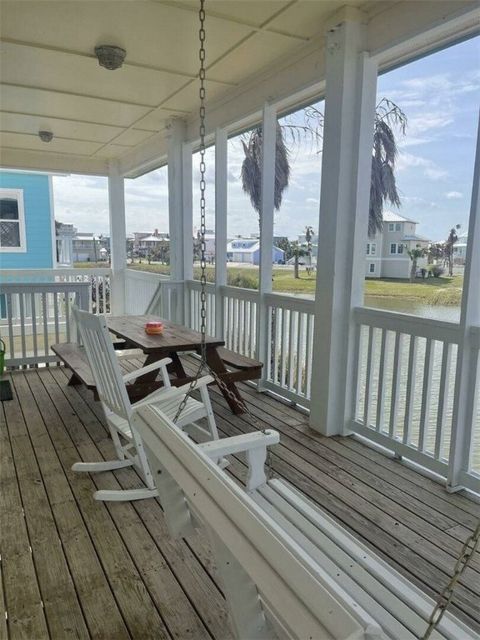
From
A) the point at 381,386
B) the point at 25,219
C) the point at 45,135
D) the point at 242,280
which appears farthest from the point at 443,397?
the point at 25,219

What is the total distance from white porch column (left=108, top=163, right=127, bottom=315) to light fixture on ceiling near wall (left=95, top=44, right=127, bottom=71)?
4200 mm

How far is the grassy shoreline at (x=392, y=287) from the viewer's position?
2.62 m

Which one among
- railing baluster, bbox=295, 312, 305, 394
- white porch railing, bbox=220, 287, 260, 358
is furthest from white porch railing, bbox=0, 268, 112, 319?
railing baluster, bbox=295, 312, 305, 394

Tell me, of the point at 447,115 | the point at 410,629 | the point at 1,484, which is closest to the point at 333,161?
the point at 447,115

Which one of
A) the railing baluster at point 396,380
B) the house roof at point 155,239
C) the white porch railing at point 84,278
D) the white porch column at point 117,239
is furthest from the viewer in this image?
the white porch column at point 117,239

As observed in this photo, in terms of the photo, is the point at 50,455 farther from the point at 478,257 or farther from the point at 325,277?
the point at 478,257

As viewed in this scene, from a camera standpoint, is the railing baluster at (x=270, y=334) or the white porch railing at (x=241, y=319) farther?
the white porch railing at (x=241, y=319)

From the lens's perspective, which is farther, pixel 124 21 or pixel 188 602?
pixel 124 21

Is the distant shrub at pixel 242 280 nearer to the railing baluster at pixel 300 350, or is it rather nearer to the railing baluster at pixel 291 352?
the railing baluster at pixel 291 352

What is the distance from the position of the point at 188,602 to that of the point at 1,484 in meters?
1.45

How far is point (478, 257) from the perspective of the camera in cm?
236

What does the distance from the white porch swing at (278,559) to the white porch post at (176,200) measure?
408 cm

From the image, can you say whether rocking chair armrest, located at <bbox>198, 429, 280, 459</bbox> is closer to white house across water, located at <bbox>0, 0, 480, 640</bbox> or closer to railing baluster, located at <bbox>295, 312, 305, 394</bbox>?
white house across water, located at <bbox>0, 0, 480, 640</bbox>

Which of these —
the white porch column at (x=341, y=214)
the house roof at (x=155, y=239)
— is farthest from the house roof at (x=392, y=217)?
the house roof at (x=155, y=239)
